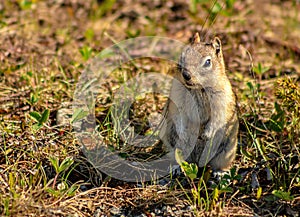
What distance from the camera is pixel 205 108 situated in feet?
13.3

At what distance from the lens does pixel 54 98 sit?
15.7ft

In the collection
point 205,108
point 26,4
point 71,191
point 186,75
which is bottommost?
point 71,191

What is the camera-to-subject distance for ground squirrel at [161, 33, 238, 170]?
4.00 m

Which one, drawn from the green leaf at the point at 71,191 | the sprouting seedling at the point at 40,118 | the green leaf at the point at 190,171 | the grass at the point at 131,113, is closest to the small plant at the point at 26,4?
the grass at the point at 131,113

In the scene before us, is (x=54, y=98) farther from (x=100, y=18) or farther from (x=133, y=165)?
(x=100, y=18)

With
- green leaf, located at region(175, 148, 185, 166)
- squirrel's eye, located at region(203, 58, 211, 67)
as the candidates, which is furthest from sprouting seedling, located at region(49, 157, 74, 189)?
squirrel's eye, located at region(203, 58, 211, 67)

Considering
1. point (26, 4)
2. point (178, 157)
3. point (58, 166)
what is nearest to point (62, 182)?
point (58, 166)

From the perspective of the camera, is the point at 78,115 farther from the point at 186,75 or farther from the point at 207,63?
the point at 207,63

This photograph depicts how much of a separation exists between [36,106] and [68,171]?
2.99 ft

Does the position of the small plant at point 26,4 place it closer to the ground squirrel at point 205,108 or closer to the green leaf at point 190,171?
the ground squirrel at point 205,108

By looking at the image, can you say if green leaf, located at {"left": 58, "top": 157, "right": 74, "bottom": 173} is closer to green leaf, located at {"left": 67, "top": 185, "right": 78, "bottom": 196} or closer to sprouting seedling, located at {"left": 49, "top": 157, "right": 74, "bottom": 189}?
sprouting seedling, located at {"left": 49, "top": 157, "right": 74, "bottom": 189}

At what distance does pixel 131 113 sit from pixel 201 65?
978mm

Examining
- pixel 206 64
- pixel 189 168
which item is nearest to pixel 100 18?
pixel 206 64

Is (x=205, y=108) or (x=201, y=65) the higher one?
(x=201, y=65)
